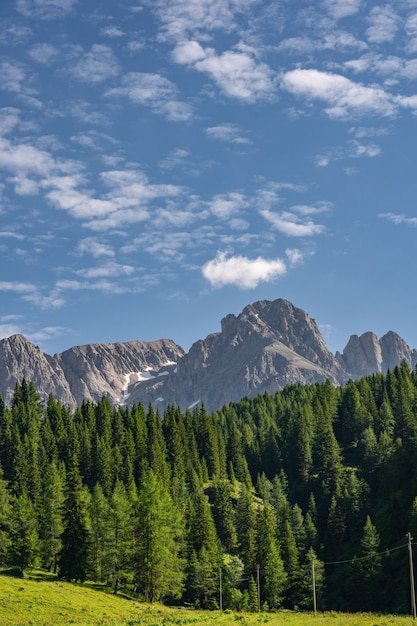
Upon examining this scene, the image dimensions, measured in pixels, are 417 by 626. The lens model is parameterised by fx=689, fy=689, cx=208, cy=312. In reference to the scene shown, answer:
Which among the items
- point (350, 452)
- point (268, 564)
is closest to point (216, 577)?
point (268, 564)

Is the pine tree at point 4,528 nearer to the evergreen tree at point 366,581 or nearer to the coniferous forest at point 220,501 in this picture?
the coniferous forest at point 220,501

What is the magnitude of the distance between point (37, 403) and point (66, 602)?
12050 cm

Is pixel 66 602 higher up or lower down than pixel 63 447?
lower down

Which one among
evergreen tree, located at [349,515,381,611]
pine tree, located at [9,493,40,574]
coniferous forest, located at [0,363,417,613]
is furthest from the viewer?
evergreen tree, located at [349,515,381,611]

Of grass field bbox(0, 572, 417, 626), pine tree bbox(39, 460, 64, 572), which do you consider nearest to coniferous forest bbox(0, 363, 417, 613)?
pine tree bbox(39, 460, 64, 572)

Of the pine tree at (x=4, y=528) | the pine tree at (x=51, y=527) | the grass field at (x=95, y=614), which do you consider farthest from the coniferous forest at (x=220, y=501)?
the grass field at (x=95, y=614)

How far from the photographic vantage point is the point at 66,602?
7012 centimetres

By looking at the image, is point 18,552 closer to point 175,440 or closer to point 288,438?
point 175,440

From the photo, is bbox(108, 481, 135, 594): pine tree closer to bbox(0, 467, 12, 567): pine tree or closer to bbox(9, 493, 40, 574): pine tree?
bbox(9, 493, 40, 574): pine tree

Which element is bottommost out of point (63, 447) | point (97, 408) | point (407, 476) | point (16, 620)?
point (16, 620)

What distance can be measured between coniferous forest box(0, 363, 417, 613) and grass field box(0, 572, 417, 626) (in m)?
9.97

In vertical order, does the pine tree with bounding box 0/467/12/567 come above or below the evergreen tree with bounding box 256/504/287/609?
above

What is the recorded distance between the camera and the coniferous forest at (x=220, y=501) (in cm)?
9569

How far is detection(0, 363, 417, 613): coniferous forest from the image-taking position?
95688 millimetres
